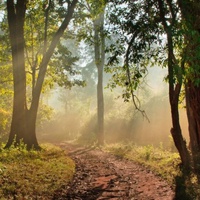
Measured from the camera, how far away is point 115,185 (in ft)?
27.0

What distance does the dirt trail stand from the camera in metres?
7.11

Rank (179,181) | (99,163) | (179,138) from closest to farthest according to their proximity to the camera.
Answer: (179,181), (179,138), (99,163)

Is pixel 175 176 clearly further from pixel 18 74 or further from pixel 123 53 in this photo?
pixel 18 74

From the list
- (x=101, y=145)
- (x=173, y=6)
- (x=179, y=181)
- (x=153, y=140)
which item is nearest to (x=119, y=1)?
(x=173, y=6)

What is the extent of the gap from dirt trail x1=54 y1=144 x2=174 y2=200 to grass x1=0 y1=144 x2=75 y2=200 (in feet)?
1.25

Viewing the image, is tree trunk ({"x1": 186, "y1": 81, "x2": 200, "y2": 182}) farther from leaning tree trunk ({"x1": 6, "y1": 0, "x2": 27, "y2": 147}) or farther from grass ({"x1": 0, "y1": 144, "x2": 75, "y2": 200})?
leaning tree trunk ({"x1": 6, "y1": 0, "x2": 27, "y2": 147})

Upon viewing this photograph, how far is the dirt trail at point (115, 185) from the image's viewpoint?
23.3 feet

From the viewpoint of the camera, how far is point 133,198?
270 inches

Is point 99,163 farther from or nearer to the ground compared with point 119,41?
nearer to the ground

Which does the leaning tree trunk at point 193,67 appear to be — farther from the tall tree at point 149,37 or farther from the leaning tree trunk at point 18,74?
the leaning tree trunk at point 18,74

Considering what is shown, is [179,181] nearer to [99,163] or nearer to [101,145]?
[99,163]

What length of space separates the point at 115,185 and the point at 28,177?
281 cm

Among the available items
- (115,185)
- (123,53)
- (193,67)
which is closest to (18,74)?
(123,53)

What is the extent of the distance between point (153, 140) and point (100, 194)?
2144 centimetres
